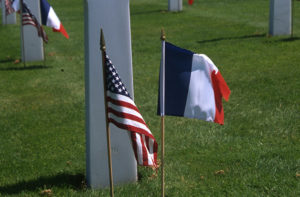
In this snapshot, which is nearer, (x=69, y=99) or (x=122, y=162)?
(x=122, y=162)

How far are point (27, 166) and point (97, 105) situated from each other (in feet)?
5.74

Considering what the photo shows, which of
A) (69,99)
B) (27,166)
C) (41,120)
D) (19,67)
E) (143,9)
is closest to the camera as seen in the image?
(27,166)

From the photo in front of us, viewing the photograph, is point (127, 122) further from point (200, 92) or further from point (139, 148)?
point (200, 92)

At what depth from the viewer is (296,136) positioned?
25.7ft

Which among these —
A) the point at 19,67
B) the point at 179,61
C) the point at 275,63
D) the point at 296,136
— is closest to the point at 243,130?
the point at 296,136

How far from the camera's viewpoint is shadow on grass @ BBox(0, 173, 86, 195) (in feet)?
20.7

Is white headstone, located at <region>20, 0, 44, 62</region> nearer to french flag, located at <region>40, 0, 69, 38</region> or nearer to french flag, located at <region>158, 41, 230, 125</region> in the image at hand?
french flag, located at <region>40, 0, 69, 38</region>

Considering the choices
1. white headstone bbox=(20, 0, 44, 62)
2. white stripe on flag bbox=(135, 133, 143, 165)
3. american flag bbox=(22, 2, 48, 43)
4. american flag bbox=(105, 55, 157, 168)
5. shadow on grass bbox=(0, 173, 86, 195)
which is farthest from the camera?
white headstone bbox=(20, 0, 44, 62)

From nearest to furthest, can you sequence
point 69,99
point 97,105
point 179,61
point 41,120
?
1. point 179,61
2. point 97,105
3. point 41,120
4. point 69,99

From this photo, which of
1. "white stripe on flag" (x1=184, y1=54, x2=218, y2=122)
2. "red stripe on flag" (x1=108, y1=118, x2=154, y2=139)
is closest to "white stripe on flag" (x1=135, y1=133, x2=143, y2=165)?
"red stripe on flag" (x1=108, y1=118, x2=154, y2=139)

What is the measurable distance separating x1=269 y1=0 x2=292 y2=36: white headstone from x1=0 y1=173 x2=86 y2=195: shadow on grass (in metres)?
11.2

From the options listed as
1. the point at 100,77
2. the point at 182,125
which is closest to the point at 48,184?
the point at 100,77

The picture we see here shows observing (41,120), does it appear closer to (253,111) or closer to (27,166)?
(27,166)

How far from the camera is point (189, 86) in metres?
5.32
